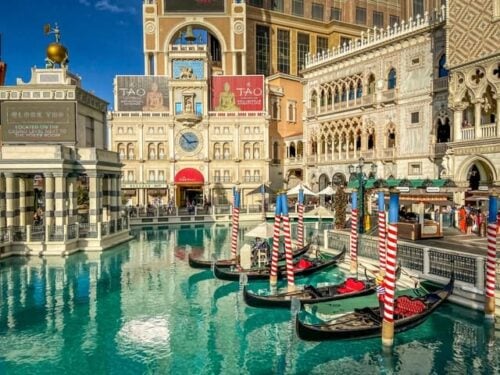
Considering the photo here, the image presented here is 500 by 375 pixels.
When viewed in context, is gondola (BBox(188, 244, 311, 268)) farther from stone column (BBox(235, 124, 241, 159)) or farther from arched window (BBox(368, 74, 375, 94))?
stone column (BBox(235, 124, 241, 159))

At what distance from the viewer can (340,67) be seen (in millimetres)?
40188

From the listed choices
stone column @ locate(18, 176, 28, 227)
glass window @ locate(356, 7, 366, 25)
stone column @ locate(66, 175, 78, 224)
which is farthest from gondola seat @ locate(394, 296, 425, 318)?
glass window @ locate(356, 7, 366, 25)

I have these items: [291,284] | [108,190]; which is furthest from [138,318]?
[108,190]

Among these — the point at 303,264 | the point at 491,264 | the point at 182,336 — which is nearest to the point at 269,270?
the point at 303,264

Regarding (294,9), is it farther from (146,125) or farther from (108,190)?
(108,190)

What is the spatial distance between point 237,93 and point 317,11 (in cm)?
2020

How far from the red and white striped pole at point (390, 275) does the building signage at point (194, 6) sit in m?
44.9

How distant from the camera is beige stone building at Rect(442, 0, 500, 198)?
76.0 ft

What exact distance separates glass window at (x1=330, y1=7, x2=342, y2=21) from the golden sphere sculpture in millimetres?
41449

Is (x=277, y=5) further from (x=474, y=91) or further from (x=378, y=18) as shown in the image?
(x=474, y=91)

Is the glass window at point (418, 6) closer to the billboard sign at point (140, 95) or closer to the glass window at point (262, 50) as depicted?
the glass window at point (262, 50)

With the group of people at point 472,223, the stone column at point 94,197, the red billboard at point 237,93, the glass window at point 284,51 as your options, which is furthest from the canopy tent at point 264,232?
the glass window at point 284,51

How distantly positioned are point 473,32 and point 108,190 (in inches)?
985

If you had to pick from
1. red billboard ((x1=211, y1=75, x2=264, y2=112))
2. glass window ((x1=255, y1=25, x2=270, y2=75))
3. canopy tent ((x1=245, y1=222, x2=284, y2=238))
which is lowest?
canopy tent ((x1=245, y1=222, x2=284, y2=238))
